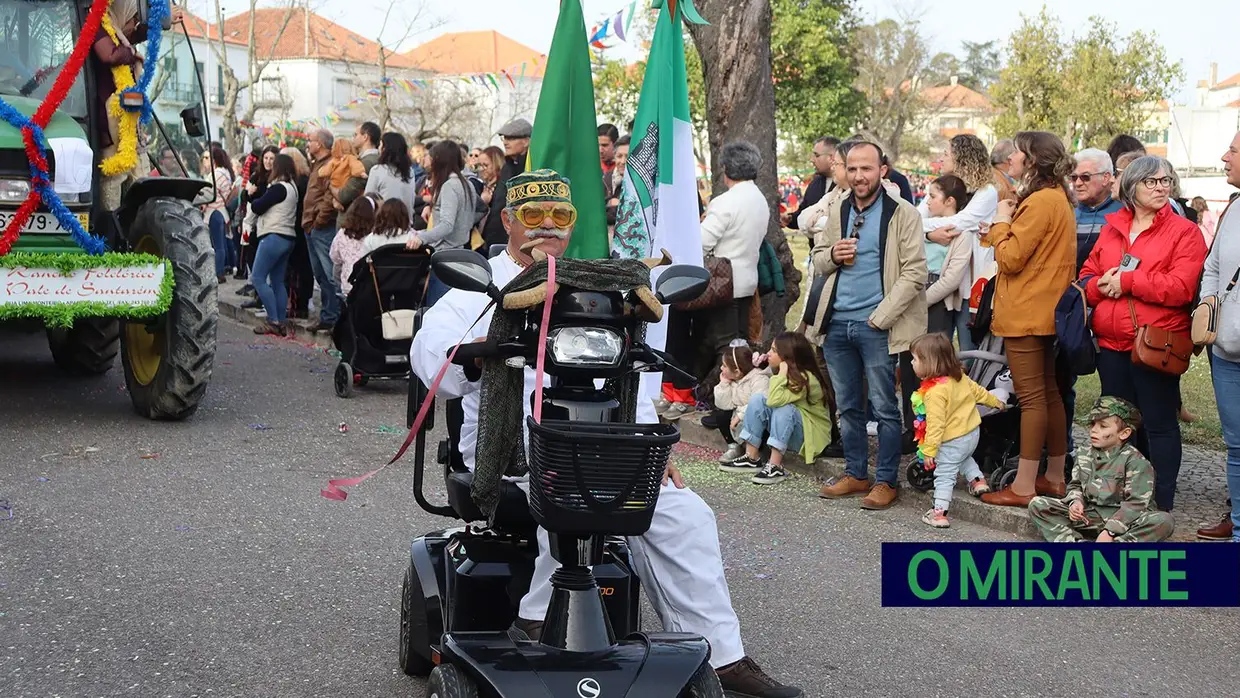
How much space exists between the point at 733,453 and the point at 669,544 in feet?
15.0

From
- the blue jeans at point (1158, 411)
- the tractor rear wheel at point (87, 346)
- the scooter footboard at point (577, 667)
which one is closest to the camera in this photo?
the scooter footboard at point (577, 667)

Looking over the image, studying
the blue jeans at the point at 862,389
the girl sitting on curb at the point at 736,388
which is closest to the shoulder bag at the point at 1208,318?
the blue jeans at the point at 862,389

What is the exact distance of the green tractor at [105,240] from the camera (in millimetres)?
8641

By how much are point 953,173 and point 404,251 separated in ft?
13.5

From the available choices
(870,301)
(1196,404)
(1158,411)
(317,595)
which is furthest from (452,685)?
(1196,404)

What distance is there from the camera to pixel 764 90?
1096 centimetres

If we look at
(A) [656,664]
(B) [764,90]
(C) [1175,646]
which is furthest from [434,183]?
(A) [656,664]

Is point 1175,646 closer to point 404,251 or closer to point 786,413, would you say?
point 786,413

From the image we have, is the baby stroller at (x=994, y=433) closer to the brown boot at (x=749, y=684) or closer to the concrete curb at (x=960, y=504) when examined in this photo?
the concrete curb at (x=960, y=504)

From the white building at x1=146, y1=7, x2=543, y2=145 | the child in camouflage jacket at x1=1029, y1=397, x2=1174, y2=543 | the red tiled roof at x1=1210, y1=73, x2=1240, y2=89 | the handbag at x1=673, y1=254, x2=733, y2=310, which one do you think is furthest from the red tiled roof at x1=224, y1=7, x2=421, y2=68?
the child in camouflage jacket at x1=1029, y1=397, x2=1174, y2=543

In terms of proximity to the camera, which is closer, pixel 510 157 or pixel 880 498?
pixel 880 498

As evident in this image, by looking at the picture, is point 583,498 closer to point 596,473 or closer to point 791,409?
point 596,473

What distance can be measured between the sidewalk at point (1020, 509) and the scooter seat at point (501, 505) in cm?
374

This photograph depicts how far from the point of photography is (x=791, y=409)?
8320mm
